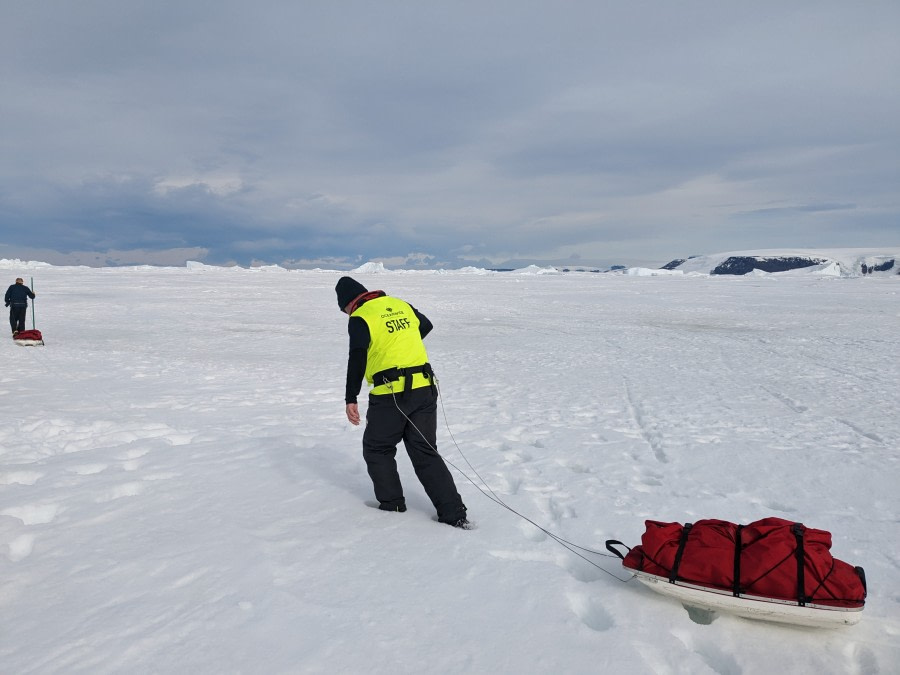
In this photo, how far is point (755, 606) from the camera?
2.76m

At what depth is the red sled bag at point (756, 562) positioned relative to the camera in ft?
8.79

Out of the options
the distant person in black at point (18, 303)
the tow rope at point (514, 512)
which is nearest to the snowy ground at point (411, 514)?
the tow rope at point (514, 512)

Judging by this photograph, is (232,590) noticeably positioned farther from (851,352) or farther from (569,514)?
(851,352)

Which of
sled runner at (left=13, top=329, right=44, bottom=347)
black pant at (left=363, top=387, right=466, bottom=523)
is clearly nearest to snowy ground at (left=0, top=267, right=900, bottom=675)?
black pant at (left=363, top=387, right=466, bottom=523)

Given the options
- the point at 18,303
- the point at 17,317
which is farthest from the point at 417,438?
the point at 17,317

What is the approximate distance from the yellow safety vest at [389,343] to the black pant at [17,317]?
14.2m

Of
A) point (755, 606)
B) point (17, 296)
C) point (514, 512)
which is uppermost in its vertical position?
point (17, 296)

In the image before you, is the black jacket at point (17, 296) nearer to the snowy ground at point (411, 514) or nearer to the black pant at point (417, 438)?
the snowy ground at point (411, 514)

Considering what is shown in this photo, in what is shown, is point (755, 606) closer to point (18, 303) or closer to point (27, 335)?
point (27, 335)

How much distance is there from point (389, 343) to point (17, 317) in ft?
48.3

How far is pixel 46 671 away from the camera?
2.46 metres

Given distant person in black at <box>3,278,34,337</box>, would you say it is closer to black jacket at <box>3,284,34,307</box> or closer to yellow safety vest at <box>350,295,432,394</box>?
black jacket at <box>3,284,34,307</box>

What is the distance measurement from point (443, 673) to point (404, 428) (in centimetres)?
184

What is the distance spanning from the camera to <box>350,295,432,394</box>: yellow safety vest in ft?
13.1
